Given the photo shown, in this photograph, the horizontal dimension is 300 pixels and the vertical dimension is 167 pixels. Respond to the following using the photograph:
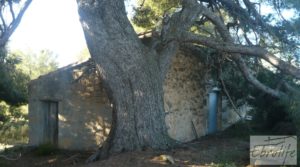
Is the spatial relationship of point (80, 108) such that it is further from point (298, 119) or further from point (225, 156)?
point (298, 119)

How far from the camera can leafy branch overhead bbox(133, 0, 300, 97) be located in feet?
34.6

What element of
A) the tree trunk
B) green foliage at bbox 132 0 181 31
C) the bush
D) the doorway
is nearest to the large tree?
the tree trunk

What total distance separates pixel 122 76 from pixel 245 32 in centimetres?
480

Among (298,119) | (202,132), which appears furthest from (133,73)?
(202,132)

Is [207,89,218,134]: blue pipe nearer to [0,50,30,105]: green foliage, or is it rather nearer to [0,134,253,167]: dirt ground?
[0,134,253,167]: dirt ground

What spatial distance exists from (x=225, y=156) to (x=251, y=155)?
0.84 metres

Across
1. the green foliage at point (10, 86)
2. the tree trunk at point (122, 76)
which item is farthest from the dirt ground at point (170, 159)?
the green foliage at point (10, 86)

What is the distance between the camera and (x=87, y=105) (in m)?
13.8

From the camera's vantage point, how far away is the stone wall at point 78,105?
13.6 m

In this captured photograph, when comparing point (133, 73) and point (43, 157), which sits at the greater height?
point (133, 73)

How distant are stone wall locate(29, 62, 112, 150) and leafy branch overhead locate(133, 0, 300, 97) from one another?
3167mm

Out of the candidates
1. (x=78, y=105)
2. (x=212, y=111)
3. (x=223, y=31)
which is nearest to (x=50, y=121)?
(x=78, y=105)

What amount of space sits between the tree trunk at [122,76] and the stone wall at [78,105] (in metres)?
3.27

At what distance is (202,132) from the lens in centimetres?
1616
